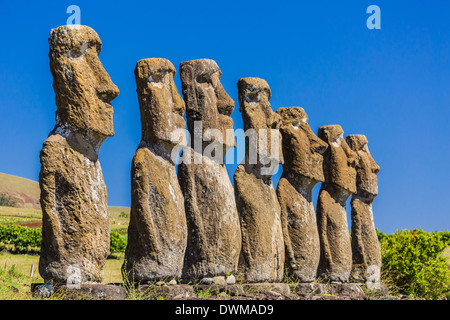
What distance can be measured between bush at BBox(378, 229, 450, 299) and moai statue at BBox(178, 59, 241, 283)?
26.3 ft

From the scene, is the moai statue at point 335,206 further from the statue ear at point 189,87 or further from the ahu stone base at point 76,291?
the ahu stone base at point 76,291

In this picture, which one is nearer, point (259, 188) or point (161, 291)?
point (161, 291)

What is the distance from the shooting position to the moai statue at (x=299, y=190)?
44.2ft

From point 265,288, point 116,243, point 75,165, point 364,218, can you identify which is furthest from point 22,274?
point 116,243

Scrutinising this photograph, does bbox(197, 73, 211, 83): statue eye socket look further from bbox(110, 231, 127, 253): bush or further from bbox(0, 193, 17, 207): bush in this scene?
bbox(0, 193, 17, 207): bush

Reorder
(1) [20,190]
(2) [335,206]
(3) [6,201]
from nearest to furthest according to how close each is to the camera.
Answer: (2) [335,206], (3) [6,201], (1) [20,190]

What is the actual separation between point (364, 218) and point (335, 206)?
62.6 inches

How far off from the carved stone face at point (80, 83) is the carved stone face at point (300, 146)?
546 cm

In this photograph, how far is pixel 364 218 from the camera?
16188 mm

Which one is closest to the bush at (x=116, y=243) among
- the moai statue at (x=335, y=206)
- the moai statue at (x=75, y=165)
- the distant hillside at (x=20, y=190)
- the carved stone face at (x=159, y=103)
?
the moai statue at (x=335, y=206)

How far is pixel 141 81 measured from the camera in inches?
424

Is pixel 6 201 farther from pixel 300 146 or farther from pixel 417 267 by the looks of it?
pixel 300 146

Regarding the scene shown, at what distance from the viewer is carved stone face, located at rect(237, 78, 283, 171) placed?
12.9 metres
